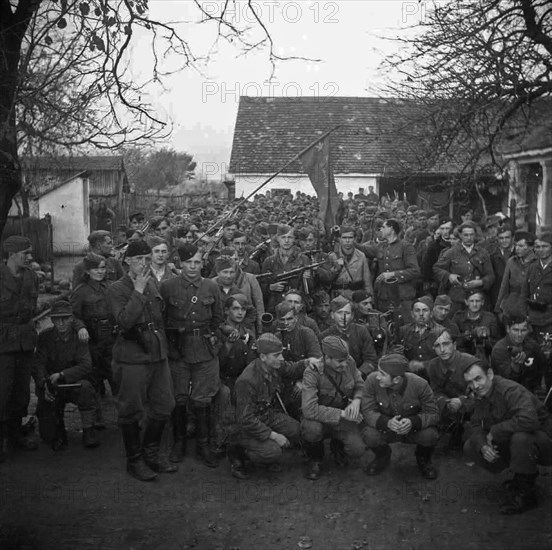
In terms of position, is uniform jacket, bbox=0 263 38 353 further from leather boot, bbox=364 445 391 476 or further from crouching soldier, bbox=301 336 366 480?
leather boot, bbox=364 445 391 476

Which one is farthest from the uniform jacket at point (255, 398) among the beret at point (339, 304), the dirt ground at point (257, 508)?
the beret at point (339, 304)

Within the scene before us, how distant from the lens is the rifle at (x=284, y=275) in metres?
9.04

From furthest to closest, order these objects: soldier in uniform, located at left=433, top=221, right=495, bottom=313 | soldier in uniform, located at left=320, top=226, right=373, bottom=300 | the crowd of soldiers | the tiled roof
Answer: the tiled roof < soldier in uniform, located at left=320, top=226, right=373, bottom=300 < soldier in uniform, located at left=433, top=221, right=495, bottom=313 < the crowd of soldiers

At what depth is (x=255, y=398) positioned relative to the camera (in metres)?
6.71

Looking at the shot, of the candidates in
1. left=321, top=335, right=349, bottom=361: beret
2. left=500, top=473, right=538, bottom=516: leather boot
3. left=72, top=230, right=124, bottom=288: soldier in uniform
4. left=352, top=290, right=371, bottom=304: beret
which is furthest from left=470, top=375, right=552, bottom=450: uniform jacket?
left=72, top=230, right=124, bottom=288: soldier in uniform

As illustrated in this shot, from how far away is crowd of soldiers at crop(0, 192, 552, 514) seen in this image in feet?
21.2

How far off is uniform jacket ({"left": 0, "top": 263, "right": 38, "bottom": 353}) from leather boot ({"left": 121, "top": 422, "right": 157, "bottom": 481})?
54.7 inches

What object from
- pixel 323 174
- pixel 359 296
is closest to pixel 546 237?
pixel 359 296

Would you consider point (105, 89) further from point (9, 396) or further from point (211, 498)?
point (211, 498)

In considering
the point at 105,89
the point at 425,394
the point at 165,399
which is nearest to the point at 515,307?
the point at 425,394

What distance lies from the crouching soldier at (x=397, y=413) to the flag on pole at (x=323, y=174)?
5239 millimetres

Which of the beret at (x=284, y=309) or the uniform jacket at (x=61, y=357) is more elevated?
the beret at (x=284, y=309)

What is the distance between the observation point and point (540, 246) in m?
8.35

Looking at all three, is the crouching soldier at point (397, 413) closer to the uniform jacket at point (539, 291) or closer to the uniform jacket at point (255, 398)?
the uniform jacket at point (255, 398)
